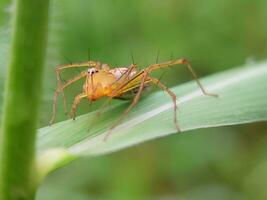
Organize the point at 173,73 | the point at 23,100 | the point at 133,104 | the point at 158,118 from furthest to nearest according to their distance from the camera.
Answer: the point at 173,73
the point at 133,104
the point at 158,118
the point at 23,100

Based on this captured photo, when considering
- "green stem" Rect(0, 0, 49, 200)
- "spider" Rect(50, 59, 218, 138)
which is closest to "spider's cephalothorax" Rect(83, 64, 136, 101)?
"spider" Rect(50, 59, 218, 138)

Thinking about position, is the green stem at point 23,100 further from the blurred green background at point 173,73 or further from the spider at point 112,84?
the blurred green background at point 173,73

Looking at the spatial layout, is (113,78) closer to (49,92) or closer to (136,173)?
(49,92)

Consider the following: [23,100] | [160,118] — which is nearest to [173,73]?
[160,118]

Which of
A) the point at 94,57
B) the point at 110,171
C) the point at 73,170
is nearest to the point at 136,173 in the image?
the point at 110,171

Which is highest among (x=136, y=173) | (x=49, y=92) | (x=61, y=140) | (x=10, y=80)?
(x=10, y=80)

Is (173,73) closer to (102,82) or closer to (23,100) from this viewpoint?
(102,82)

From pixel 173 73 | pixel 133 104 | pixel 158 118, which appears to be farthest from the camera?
pixel 173 73
